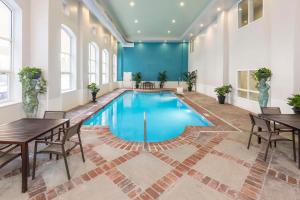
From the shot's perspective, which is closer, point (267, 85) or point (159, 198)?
point (159, 198)

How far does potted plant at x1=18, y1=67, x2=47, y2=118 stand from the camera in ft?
15.6

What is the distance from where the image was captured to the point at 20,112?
5.04 m

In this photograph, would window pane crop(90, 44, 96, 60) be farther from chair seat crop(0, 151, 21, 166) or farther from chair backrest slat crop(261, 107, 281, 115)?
chair backrest slat crop(261, 107, 281, 115)

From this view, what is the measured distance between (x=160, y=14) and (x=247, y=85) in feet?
21.6

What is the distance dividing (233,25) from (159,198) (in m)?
9.27

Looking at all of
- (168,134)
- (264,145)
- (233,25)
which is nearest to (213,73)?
(233,25)

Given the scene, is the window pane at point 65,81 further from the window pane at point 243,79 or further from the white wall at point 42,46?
the window pane at point 243,79

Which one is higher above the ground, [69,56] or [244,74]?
[69,56]

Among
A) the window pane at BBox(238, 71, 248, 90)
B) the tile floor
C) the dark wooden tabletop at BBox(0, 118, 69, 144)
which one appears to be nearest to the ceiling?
the window pane at BBox(238, 71, 248, 90)

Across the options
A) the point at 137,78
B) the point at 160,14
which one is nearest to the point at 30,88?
the point at 160,14

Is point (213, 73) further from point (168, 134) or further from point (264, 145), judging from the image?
point (264, 145)

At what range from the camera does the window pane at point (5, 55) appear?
4.66m

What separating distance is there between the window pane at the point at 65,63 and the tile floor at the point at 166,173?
465 centimetres

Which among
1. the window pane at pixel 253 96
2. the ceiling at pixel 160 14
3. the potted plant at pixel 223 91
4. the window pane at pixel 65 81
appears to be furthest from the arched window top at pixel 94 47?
the window pane at pixel 253 96
